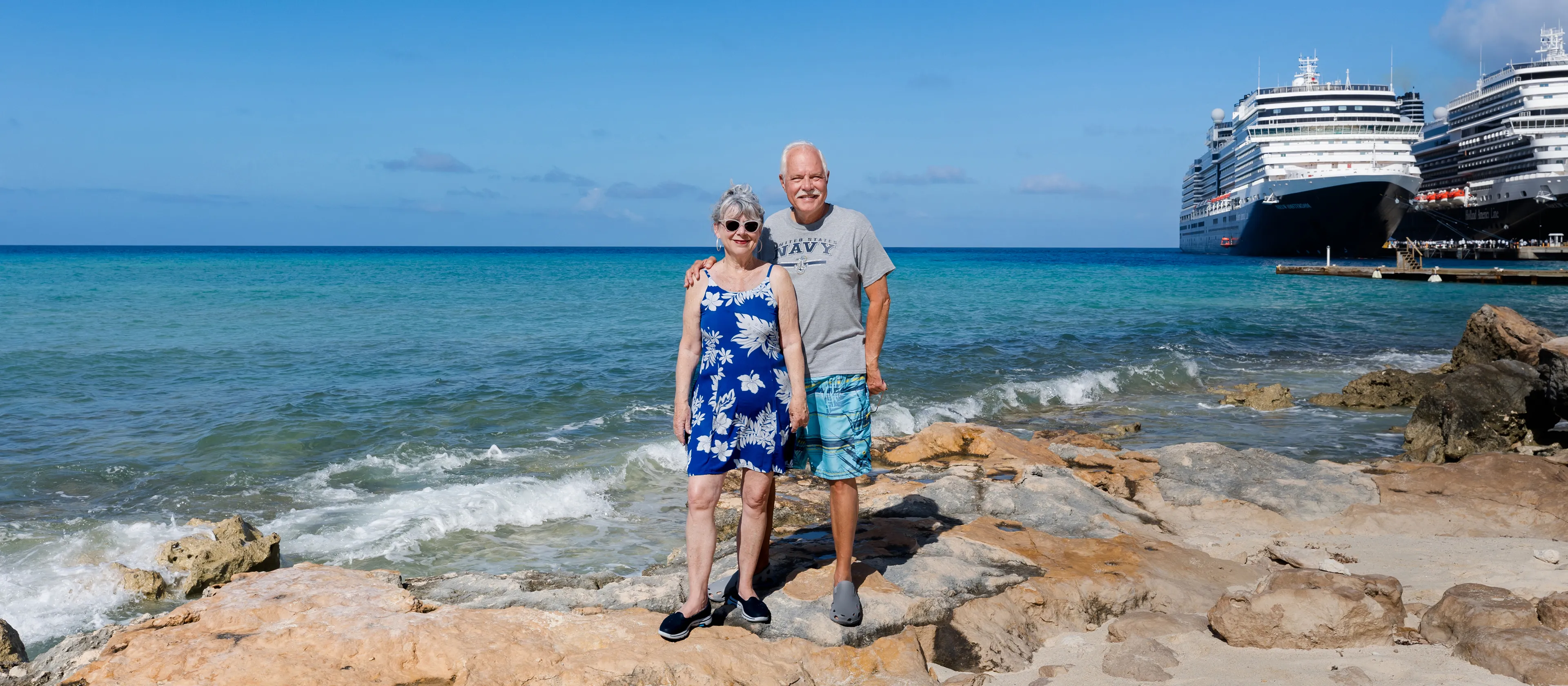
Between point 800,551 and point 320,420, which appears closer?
point 800,551

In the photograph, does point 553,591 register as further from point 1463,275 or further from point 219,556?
point 1463,275

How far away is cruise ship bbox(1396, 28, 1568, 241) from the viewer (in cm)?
6300

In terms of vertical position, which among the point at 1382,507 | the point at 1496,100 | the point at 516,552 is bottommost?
the point at 516,552

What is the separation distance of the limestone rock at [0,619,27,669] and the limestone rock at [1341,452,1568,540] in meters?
6.76

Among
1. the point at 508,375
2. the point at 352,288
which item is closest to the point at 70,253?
the point at 352,288

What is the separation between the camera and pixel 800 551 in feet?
15.2

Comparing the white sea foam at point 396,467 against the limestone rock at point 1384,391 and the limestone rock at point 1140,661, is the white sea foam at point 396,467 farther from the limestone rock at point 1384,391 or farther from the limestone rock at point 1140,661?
the limestone rock at point 1384,391

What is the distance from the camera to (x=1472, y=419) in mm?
8188

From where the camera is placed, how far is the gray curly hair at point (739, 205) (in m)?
3.44

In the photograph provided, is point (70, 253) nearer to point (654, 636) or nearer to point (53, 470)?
point (53, 470)

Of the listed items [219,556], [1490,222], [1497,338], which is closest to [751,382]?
[219,556]

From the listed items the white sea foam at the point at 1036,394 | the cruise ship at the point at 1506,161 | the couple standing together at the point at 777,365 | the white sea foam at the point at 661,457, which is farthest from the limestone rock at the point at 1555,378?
the cruise ship at the point at 1506,161

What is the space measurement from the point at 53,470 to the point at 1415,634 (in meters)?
9.99

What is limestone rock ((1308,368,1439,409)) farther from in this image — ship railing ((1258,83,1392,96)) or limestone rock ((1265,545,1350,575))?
ship railing ((1258,83,1392,96))
